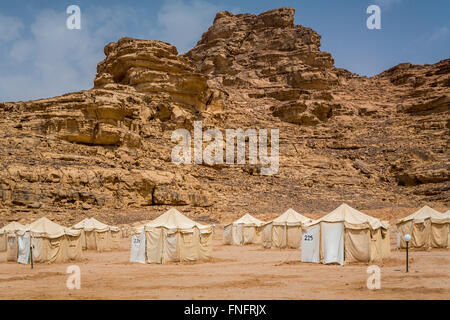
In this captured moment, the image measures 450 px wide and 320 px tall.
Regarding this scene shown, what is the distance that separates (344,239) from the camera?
1847cm

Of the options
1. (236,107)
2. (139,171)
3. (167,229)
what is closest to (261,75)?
(236,107)

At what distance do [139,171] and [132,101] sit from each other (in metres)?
16.6

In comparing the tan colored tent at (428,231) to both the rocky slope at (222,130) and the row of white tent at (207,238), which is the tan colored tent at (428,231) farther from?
the rocky slope at (222,130)

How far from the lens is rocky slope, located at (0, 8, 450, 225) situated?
42.0 m

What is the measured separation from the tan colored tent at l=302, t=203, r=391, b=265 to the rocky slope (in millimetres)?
23898

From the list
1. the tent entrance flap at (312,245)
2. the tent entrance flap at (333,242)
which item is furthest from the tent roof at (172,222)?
the tent entrance flap at (333,242)

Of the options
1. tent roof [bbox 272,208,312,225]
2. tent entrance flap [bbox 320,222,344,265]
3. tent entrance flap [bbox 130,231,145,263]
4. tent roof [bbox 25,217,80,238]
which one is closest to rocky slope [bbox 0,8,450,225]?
tent roof [bbox 25,217,80,238]

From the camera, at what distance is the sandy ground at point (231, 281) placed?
38.1ft

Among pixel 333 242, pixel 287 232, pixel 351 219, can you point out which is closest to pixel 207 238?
pixel 333 242

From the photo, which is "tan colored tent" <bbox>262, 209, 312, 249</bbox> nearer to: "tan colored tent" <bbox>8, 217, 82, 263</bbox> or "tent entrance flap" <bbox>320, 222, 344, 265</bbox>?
"tent entrance flap" <bbox>320, 222, 344, 265</bbox>

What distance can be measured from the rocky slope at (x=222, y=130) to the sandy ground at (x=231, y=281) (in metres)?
21.1

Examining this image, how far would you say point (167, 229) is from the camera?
20.1 metres

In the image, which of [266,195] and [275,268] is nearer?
[275,268]
